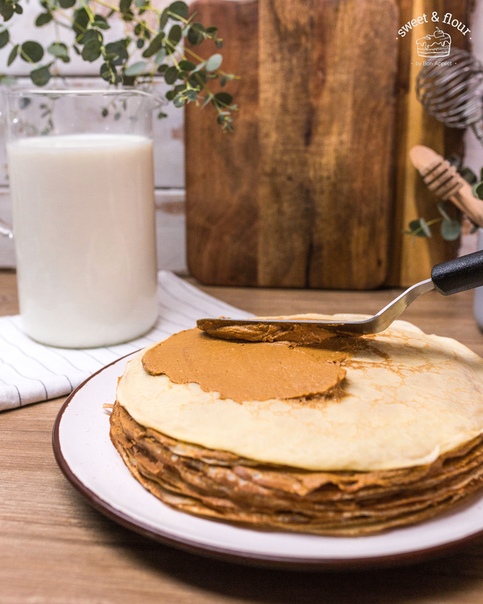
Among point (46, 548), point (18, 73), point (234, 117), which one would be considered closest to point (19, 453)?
point (46, 548)

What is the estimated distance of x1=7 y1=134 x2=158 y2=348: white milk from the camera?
1052 mm

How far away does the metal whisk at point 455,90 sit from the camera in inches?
52.0

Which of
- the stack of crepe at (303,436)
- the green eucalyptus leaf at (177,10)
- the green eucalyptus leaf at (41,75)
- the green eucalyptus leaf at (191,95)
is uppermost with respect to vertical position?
the green eucalyptus leaf at (177,10)

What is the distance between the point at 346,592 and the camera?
0.58 m

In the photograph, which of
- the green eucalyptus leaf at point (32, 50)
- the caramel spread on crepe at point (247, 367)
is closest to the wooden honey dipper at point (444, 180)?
the caramel spread on crepe at point (247, 367)

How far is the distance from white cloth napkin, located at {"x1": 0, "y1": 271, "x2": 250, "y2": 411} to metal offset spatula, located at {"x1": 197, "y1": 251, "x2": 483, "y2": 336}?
0.90ft

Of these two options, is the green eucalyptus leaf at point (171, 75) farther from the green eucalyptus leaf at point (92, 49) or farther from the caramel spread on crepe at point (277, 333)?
the caramel spread on crepe at point (277, 333)

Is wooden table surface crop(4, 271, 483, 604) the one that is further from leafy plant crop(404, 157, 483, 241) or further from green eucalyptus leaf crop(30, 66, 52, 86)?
leafy plant crop(404, 157, 483, 241)

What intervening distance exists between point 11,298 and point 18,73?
1.66ft

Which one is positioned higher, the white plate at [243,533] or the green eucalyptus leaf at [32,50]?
the green eucalyptus leaf at [32,50]

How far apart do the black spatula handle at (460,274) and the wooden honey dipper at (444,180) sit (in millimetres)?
526

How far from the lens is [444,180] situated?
4.28 ft

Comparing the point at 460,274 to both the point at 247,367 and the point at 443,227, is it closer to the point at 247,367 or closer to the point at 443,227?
the point at 247,367

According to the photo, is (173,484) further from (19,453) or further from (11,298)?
(11,298)
